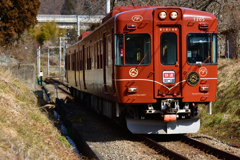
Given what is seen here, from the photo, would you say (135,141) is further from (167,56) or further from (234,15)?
(234,15)

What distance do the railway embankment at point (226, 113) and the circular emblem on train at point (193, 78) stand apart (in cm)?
176

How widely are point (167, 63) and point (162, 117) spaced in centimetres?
137

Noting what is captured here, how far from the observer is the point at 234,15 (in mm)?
17438

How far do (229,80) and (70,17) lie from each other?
60.5 m

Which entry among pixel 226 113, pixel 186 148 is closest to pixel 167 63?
pixel 186 148

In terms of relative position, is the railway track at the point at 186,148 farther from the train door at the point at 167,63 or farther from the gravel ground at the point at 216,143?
the train door at the point at 167,63

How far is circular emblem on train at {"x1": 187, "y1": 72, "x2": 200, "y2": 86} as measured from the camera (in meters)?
9.80

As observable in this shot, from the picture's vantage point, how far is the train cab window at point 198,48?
32.5 feet

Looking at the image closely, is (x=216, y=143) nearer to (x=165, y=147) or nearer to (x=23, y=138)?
(x=165, y=147)

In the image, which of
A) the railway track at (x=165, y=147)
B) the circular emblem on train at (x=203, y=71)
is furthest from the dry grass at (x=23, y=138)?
the circular emblem on train at (x=203, y=71)

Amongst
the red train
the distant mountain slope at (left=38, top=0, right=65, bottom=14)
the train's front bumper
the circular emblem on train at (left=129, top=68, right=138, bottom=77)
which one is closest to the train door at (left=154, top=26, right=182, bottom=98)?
the red train

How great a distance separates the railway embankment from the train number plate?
7.03ft

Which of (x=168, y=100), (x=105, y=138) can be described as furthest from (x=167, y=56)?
(x=105, y=138)

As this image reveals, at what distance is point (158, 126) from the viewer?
10.1 metres
